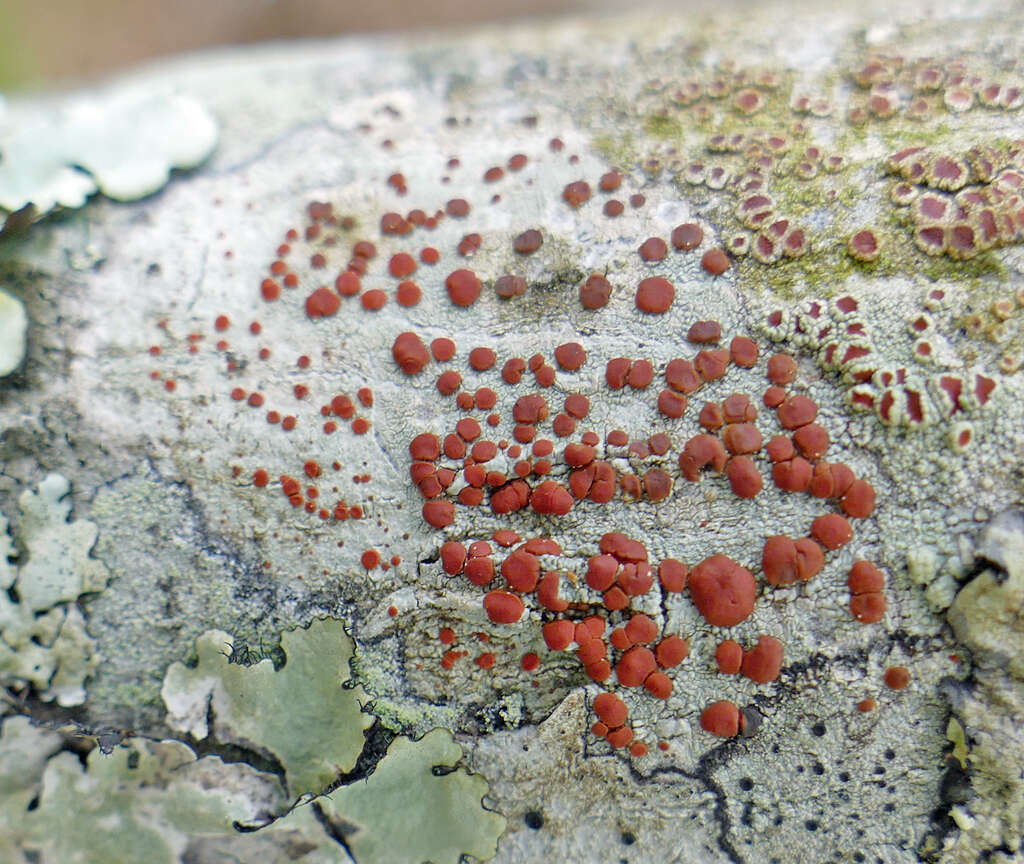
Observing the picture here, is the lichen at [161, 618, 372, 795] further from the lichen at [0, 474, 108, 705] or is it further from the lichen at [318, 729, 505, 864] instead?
the lichen at [0, 474, 108, 705]

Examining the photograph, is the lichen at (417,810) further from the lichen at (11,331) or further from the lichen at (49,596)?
the lichen at (11,331)

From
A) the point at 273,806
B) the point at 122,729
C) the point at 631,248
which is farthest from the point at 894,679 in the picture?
the point at 122,729

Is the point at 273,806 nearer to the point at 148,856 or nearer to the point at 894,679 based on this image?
the point at 148,856

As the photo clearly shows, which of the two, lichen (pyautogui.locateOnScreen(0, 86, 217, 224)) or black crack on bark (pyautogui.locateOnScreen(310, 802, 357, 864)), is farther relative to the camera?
lichen (pyautogui.locateOnScreen(0, 86, 217, 224))

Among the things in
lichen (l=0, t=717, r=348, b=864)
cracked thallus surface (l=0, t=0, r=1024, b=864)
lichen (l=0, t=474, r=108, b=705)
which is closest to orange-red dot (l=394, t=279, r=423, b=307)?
cracked thallus surface (l=0, t=0, r=1024, b=864)

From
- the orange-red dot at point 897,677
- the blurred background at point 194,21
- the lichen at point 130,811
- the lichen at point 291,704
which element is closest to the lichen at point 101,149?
the lichen at point 291,704

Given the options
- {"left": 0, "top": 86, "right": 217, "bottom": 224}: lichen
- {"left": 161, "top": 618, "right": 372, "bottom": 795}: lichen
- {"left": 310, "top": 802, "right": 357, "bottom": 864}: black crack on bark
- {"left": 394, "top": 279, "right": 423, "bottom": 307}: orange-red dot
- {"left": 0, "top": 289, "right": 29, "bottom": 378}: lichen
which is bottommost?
{"left": 310, "top": 802, "right": 357, "bottom": 864}: black crack on bark

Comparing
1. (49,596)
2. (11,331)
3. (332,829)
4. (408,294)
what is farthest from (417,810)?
(11,331)
